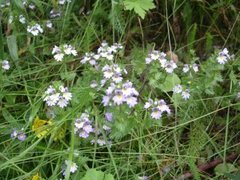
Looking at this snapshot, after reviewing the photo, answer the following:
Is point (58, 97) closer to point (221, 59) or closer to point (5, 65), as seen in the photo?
point (5, 65)

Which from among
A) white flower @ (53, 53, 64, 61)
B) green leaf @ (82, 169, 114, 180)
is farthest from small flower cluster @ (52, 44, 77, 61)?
green leaf @ (82, 169, 114, 180)

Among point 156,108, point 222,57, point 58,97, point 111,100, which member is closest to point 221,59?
point 222,57

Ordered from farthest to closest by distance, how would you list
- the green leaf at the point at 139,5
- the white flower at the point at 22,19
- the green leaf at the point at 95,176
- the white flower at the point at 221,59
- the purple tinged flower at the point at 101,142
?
the white flower at the point at 22,19
the green leaf at the point at 139,5
the white flower at the point at 221,59
the purple tinged flower at the point at 101,142
the green leaf at the point at 95,176

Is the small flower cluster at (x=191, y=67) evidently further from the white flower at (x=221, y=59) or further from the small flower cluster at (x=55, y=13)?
the small flower cluster at (x=55, y=13)

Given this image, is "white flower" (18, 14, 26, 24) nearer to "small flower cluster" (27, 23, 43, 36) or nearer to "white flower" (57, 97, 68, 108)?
"small flower cluster" (27, 23, 43, 36)

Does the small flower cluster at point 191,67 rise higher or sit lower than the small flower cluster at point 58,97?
lower

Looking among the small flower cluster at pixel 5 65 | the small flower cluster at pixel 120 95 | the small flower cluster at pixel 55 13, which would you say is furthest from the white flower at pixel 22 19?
the small flower cluster at pixel 120 95
